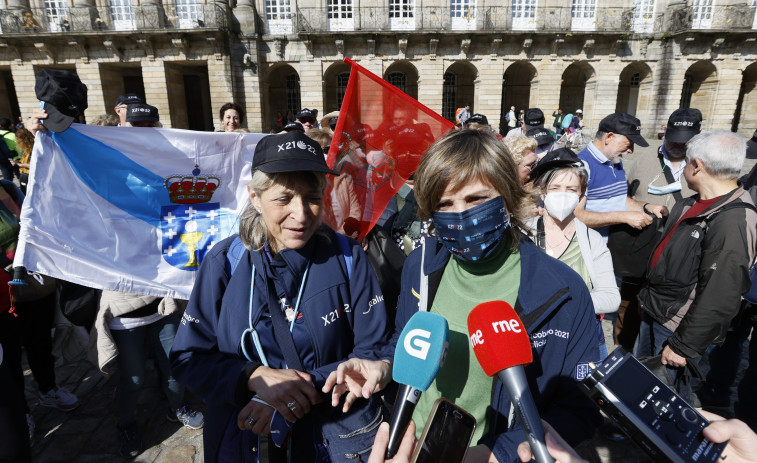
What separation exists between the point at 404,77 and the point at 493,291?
27.9 metres

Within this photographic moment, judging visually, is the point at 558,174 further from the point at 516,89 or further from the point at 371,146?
the point at 516,89

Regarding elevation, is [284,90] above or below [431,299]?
above

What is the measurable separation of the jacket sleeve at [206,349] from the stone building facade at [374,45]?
22.7 metres

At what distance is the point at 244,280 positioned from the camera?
169 centimetres

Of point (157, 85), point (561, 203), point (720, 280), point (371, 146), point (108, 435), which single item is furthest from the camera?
point (157, 85)

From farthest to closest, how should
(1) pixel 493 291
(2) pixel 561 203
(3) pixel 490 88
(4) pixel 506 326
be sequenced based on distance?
(3) pixel 490 88, (2) pixel 561 203, (1) pixel 493 291, (4) pixel 506 326

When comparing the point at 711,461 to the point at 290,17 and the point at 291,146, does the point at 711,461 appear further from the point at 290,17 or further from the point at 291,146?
the point at 290,17

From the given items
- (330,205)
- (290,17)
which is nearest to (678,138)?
(330,205)

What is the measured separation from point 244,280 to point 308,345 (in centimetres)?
38

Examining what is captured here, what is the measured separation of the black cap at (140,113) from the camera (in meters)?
3.90

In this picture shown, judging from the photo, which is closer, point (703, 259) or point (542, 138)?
point (703, 259)

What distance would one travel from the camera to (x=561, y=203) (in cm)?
250

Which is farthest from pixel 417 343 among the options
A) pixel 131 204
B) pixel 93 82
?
pixel 93 82

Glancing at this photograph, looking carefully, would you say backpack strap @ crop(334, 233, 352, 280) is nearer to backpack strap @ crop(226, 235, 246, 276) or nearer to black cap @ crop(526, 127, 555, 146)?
backpack strap @ crop(226, 235, 246, 276)
